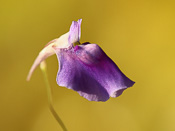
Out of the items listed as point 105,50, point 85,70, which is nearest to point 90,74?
point 85,70

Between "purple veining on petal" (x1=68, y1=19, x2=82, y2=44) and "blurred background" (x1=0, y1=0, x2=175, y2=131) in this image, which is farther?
"blurred background" (x1=0, y1=0, x2=175, y2=131)

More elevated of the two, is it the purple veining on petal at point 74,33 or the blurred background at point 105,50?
the purple veining on petal at point 74,33

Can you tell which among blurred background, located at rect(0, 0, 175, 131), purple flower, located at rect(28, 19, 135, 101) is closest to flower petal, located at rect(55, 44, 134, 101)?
purple flower, located at rect(28, 19, 135, 101)

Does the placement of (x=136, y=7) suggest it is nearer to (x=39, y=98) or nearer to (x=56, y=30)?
(x=56, y=30)

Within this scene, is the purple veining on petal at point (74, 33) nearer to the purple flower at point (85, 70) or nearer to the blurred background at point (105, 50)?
the purple flower at point (85, 70)

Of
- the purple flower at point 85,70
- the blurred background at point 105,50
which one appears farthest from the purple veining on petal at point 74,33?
the blurred background at point 105,50

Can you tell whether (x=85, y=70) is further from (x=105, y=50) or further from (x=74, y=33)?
(x=105, y=50)

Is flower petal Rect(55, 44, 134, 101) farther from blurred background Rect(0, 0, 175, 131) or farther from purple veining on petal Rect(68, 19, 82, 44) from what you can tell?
blurred background Rect(0, 0, 175, 131)
